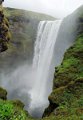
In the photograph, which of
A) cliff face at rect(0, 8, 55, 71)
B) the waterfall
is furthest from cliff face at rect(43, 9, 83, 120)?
cliff face at rect(0, 8, 55, 71)

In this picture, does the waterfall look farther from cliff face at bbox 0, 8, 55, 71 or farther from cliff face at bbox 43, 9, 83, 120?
cliff face at bbox 43, 9, 83, 120

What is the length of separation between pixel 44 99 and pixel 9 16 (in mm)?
35240

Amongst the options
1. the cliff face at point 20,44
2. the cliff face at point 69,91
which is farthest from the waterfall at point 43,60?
the cliff face at point 69,91

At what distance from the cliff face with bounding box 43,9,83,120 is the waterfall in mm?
23591

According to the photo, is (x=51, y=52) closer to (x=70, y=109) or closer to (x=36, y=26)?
(x=36, y=26)

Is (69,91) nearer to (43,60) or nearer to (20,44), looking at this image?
(43,60)

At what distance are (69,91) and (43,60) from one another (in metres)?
43.8

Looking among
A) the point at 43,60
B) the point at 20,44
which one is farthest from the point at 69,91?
the point at 20,44

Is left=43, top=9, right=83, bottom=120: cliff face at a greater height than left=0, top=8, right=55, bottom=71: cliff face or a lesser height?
greater

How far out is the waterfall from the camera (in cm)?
6988

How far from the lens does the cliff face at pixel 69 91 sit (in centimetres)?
2711

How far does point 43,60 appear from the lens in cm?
7575

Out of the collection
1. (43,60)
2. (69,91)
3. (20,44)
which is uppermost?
(69,91)

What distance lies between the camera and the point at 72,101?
30031 mm
